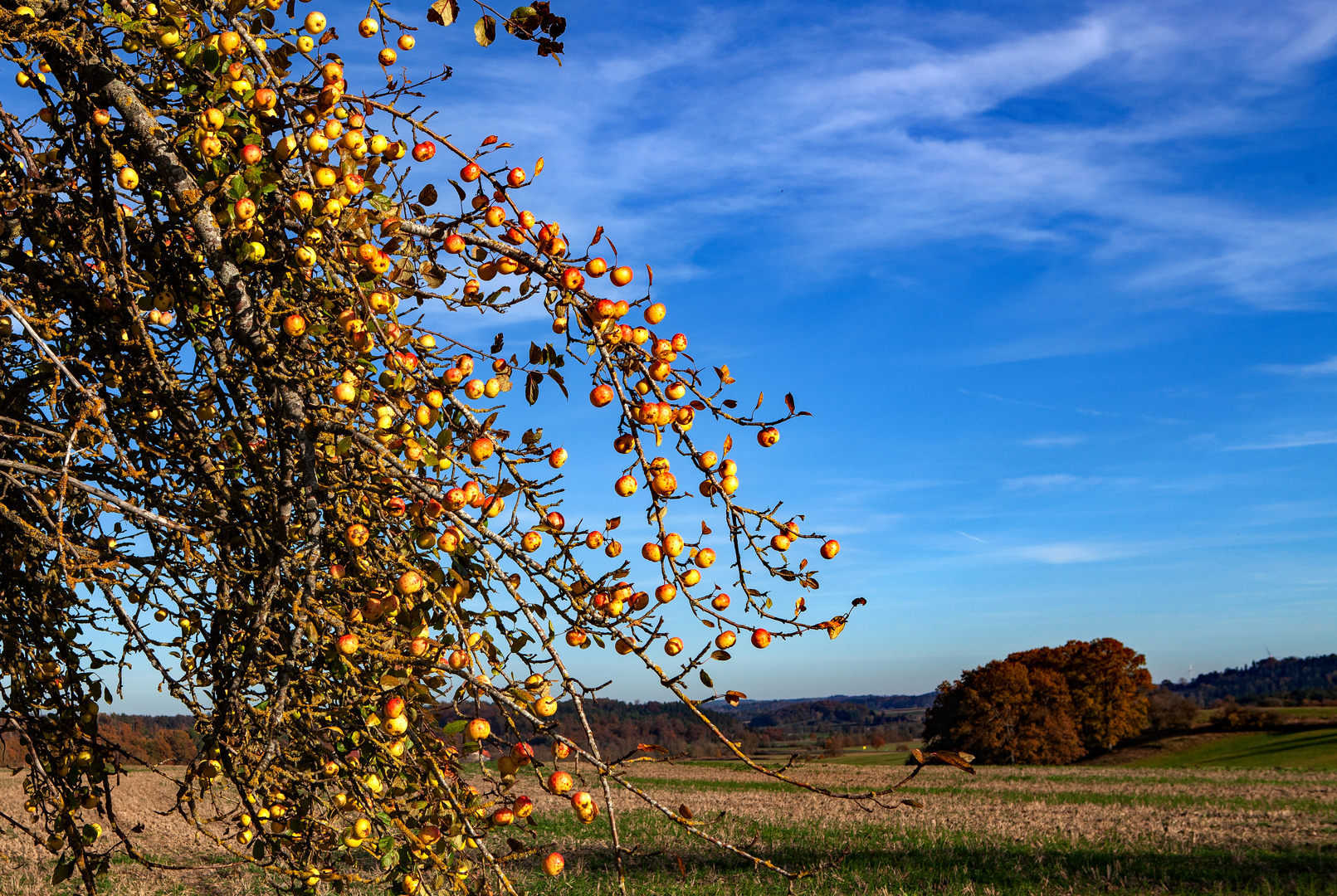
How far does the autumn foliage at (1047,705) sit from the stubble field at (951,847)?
62.3 ft

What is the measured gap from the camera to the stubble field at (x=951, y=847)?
8.60m

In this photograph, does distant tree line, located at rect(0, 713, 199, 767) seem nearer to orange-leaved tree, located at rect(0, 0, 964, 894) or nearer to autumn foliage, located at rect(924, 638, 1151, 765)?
orange-leaved tree, located at rect(0, 0, 964, 894)

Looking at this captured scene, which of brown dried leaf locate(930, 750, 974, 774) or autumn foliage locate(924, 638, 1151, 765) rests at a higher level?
brown dried leaf locate(930, 750, 974, 774)

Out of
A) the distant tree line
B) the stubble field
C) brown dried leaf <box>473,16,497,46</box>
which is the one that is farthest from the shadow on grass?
brown dried leaf <box>473,16,497,46</box>

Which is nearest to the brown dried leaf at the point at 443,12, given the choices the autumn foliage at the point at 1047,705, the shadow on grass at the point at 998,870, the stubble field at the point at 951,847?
the stubble field at the point at 951,847

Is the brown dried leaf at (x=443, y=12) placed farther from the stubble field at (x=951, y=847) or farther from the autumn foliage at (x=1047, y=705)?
the autumn foliage at (x=1047, y=705)

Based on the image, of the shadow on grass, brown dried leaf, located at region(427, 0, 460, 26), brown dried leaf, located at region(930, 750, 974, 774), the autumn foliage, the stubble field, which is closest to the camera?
brown dried leaf, located at region(930, 750, 974, 774)

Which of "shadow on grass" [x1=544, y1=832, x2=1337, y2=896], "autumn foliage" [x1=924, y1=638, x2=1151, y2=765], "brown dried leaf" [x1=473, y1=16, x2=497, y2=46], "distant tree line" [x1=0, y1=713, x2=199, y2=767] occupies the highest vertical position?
"brown dried leaf" [x1=473, y1=16, x2=497, y2=46]

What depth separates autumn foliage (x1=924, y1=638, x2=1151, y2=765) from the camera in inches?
1547

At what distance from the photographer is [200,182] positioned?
2.28 metres

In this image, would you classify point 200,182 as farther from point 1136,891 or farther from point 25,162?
point 1136,891

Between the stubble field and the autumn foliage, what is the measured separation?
1899 cm

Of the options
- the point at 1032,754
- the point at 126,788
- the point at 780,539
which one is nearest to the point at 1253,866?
the point at 780,539

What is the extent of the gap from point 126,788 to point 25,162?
26.6 metres
